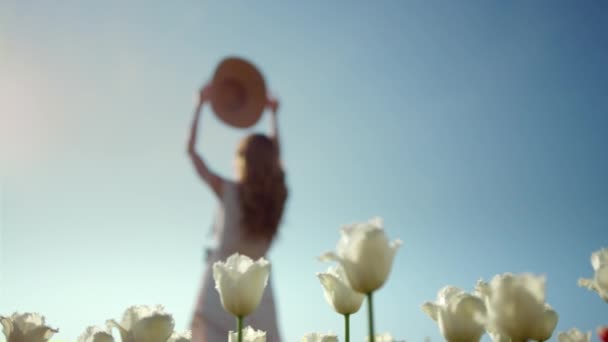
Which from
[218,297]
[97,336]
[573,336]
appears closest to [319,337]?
[97,336]

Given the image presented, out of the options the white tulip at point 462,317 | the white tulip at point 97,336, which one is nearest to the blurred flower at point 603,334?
the white tulip at point 462,317

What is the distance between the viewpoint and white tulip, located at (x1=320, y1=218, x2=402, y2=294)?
3.75 feet

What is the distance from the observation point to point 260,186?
647cm

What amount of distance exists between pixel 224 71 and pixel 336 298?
22.5 feet

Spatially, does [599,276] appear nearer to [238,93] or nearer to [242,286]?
[242,286]

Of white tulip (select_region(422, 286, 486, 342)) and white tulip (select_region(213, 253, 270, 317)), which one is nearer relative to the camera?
white tulip (select_region(422, 286, 486, 342))

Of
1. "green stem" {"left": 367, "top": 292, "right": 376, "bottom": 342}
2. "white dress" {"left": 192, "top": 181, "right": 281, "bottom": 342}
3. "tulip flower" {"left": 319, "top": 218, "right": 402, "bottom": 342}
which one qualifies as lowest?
"green stem" {"left": 367, "top": 292, "right": 376, "bottom": 342}

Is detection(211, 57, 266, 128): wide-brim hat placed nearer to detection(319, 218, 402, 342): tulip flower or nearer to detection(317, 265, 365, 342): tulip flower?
detection(317, 265, 365, 342): tulip flower

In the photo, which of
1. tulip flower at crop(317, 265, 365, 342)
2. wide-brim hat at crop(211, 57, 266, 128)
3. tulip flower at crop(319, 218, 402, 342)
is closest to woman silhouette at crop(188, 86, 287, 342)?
wide-brim hat at crop(211, 57, 266, 128)

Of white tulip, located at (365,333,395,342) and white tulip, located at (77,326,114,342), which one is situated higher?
white tulip, located at (365,333,395,342)

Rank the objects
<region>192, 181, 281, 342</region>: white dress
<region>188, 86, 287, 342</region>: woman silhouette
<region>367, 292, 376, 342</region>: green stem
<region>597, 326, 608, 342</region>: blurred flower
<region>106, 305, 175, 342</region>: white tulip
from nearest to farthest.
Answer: <region>367, 292, 376, 342</region>: green stem, <region>106, 305, 175, 342</region>: white tulip, <region>597, 326, 608, 342</region>: blurred flower, <region>192, 181, 281, 342</region>: white dress, <region>188, 86, 287, 342</region>: woman silhouette

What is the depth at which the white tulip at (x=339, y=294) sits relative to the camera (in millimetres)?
1441

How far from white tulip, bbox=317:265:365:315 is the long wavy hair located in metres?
4.80

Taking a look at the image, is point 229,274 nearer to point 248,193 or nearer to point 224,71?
point 248,193
